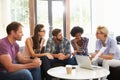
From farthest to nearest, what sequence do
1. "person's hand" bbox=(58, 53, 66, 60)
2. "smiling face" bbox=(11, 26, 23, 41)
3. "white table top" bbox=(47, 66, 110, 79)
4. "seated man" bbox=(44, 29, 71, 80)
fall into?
"seated man" bbox=(44, 29, 71, 80) < "person's hand" bbox=(58, 53, 66, 60) < "smiling face" bbox=(11, 26, 23, 41) < "white table top" bbox=(47, 66, 110, 79)

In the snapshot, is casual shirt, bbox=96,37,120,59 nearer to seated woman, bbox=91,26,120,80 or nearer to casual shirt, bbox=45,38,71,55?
seated woman, bbox=91,26,120,80

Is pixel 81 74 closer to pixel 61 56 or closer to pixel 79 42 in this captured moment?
pixel 61 56

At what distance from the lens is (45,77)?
12.1ft

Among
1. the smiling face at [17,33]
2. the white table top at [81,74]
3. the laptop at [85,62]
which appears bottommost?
the white table top at [81,74]

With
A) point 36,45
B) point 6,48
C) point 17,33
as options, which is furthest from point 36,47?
point 6,48

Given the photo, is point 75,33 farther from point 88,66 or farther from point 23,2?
point 23,2

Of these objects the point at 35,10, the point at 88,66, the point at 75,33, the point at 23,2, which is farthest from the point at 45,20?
the point at 88,66

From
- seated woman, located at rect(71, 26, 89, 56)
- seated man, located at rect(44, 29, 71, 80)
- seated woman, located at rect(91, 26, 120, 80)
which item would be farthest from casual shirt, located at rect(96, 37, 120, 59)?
seated man, located at rect(44, 29, 71, 80)

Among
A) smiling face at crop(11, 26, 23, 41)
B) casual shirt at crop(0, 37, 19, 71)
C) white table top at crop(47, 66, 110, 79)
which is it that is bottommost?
white table top at crop(47, 66, 110, 79)

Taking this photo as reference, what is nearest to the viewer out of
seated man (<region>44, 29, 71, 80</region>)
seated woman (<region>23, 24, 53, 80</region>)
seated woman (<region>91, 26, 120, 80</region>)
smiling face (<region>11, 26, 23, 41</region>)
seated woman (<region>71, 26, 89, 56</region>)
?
smiling face (<region>11, 26, 23, 41</region>)

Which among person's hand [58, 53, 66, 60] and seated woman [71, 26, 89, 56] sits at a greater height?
seated woman [71, 26, 89, 56]

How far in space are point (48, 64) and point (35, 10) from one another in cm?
362

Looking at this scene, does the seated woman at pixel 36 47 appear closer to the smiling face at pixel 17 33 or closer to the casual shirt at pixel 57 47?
the casual shirt at pixel 57 47

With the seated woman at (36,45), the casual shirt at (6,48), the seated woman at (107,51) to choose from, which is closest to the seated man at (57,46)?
the seated woman at (36,45)
